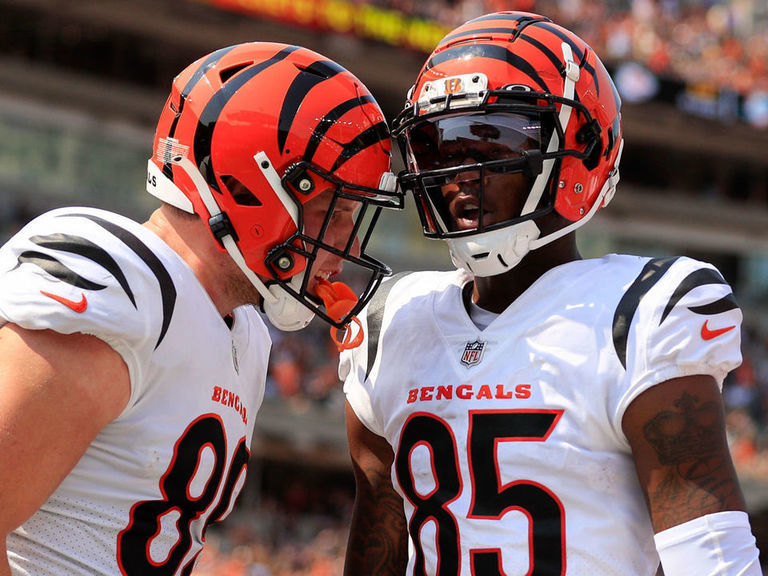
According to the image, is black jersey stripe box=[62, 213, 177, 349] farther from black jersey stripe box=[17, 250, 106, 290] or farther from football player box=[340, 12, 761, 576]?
football player box=[340, 12, 761, 576]

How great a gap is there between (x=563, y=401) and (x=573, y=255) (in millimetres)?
511

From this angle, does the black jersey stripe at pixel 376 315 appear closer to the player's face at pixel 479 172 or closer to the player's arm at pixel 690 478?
the player's face at pixel 479 172

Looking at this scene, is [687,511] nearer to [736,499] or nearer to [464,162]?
[736,499]

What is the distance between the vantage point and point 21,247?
2.16m

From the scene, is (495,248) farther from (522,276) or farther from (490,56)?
(490,56)

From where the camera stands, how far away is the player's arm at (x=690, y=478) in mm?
2127

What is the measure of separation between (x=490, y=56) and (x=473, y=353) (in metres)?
0.72

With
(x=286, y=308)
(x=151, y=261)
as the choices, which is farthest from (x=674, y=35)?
(x=151, y=261)

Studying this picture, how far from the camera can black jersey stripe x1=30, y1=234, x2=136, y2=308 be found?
2154mm

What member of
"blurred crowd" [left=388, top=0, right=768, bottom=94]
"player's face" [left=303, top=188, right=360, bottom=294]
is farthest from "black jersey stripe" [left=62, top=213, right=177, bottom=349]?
"blurred crowd" [left=388, top=0, right=768, bottom=94]

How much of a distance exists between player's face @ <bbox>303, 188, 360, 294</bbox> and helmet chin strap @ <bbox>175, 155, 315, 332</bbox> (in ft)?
0.19

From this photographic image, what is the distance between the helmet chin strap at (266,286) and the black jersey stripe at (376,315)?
0.18m

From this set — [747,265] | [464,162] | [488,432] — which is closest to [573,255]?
[464,162]

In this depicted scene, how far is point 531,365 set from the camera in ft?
7.77
